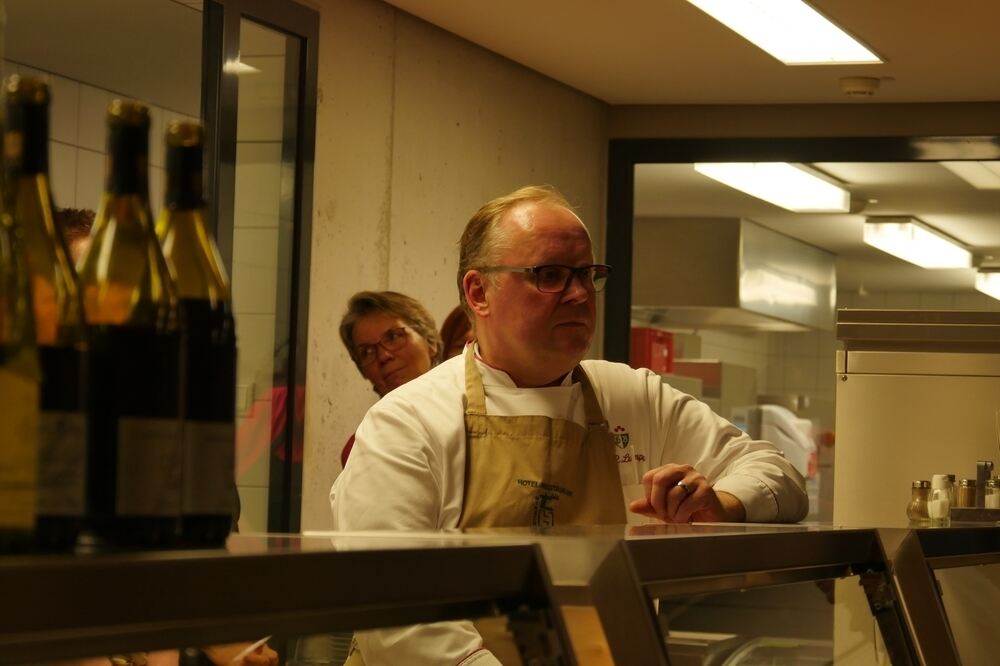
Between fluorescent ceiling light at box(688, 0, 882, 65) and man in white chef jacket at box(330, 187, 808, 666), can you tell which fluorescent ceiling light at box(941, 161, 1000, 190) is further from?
man in white chef jacket at box(330, 187, 808, 666)

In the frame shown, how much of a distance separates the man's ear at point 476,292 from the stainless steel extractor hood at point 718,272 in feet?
13.7

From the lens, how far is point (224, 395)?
2.86 ft

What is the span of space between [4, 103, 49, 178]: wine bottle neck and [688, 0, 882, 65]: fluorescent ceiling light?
3563mm

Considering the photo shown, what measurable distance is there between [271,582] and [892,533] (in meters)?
0.96

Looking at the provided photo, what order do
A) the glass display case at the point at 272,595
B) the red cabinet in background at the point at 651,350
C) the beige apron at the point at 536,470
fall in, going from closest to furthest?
the glass display case at the point at 272,595, the beige apron at the point at 536,470, the red cabinet in background at the point at 651,350

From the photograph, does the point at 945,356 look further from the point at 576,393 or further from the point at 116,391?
the point at 116,391

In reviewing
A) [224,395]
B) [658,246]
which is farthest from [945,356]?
[658,246]

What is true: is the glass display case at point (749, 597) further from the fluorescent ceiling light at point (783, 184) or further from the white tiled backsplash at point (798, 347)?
the white tiled backsplash at point (798, 347)

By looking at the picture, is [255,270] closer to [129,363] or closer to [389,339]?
[389,339]

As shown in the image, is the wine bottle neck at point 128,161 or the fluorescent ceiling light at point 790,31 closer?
the wine bottle neck at point 128,161

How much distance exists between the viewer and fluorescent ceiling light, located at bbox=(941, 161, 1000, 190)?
589 centimetres

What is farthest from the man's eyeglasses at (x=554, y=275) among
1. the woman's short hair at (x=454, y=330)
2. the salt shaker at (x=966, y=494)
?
the woman's short hair at (x=454, y=330)

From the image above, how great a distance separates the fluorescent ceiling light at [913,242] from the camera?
6.78 meters

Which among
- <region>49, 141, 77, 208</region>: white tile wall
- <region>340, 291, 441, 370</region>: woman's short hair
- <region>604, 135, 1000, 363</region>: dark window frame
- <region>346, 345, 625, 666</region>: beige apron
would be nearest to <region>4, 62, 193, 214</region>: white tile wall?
<region>49, 141, 77, 208</region>: white tile wall
